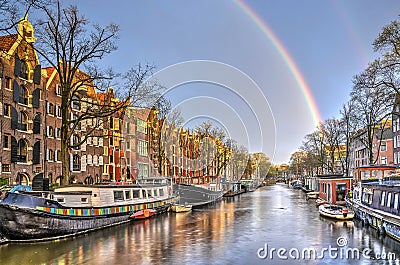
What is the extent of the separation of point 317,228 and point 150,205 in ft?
58.8

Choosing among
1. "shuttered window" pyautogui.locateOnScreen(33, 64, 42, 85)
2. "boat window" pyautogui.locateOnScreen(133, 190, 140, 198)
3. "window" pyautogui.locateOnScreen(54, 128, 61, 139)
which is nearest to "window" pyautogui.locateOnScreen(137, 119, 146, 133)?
"window" pyautogui.locateOnScreen(54, 128, 61, 139)

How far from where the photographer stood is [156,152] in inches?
2987

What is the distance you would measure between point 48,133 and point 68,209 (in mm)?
27034

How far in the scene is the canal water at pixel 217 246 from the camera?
78.9 ft

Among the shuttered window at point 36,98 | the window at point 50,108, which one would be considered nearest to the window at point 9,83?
the shuttered window at point 36,98

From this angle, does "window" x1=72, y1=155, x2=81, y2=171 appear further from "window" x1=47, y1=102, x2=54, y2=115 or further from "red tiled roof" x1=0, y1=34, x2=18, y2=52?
"red tiled roof" x1=0, y1=34, x2=18, y2=52

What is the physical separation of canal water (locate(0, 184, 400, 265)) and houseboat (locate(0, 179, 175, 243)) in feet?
3.15

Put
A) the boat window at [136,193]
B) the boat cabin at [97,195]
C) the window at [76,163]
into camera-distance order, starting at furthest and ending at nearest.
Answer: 1. the window at [76,163]
2. the boat window at [136,193]
3. the boat cabin at [97,195]

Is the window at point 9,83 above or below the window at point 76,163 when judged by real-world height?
above

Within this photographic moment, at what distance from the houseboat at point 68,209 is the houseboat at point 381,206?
21.7 metres

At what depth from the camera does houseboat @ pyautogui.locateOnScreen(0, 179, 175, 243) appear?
2739 cm

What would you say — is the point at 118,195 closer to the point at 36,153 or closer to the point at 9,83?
the point at 36,153

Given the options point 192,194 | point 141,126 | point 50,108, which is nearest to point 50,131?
point 50,108

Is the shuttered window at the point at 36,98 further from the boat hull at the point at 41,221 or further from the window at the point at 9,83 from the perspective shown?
the boat hull at the point at 41,221
